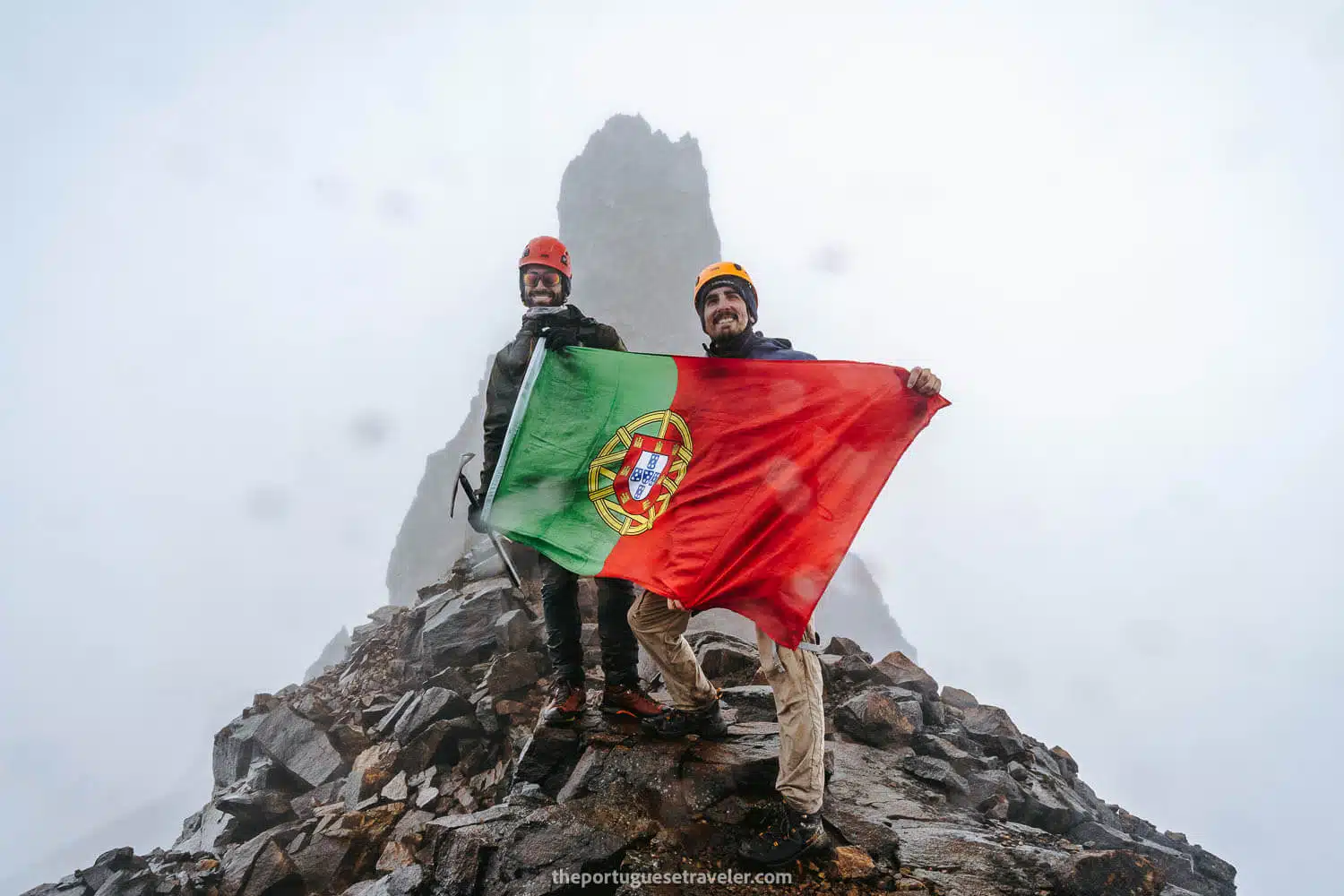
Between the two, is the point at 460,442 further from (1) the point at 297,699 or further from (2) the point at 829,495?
(2) the point at 829,495

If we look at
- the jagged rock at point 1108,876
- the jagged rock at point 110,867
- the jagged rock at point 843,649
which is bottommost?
the jagged rock at point 110,867

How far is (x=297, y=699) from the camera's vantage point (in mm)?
Answer: 10719

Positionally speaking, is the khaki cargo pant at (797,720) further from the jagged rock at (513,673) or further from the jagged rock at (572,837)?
the jagged rock at (513,673)

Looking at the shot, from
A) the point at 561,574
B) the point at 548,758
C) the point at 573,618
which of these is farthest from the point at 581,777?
the point at 561,574

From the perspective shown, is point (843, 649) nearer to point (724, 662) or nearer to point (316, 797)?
point (724, 662)

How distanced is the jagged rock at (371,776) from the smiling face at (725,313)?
7.27 metres

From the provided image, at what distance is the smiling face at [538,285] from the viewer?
20.0 ft

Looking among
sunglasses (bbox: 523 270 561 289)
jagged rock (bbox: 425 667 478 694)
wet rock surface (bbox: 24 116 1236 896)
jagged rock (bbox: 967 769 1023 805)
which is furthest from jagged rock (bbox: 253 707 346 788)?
jagged rock (bbox: 967 769 1023 805)

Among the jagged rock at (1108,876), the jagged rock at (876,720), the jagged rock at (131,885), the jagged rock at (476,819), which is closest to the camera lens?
the jagged rock at (1108,876)

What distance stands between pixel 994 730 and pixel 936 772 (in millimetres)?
3123

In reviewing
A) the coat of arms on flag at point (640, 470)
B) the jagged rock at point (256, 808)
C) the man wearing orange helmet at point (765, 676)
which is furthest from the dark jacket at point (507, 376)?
the jagged rock at point (256, 808)

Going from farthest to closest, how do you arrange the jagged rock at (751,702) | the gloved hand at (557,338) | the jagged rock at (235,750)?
the jagged rock at (235,750), the jagged rock at (751,702), the gloved hand at (557,338)

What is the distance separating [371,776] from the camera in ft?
25.3

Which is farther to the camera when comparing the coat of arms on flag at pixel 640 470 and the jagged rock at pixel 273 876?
the jagged rock at pixel 273 876
